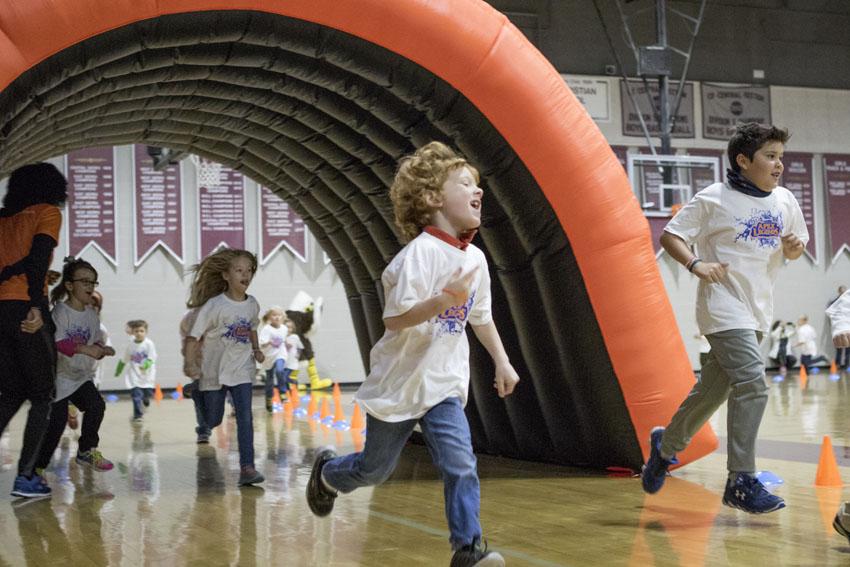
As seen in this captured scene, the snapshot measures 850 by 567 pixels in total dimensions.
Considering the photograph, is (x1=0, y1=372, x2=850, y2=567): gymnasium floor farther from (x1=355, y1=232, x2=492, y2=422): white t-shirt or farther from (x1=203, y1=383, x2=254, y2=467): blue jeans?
(x1=355, y1=232, x2=492, y2=422): white t-shirt

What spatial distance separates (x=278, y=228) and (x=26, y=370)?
1417 centimetres

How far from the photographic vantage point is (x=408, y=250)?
3.77 metres

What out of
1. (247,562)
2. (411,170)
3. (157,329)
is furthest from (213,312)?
(157,329)

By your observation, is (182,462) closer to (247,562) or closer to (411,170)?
(247,562)

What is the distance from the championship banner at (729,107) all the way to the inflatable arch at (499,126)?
16321mm

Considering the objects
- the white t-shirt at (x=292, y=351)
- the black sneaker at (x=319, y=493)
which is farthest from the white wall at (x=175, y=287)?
the black sneaker at (x=319, y=493)

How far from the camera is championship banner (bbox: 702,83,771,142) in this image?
22328 millimetres

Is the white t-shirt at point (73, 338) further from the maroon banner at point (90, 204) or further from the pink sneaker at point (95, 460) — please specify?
the maroon banner at point (90, 204)

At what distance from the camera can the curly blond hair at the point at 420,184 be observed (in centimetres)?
389

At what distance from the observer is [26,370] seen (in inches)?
237

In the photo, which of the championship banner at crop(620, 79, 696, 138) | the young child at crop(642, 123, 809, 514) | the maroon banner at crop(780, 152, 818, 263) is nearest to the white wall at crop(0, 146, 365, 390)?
the championship banner at crop(620, 79, 696, 138)

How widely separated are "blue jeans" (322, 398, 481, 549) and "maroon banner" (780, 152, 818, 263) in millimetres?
20882

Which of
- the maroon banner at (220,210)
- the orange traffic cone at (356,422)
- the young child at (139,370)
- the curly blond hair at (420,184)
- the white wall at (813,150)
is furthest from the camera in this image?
the white wall at (813,150)

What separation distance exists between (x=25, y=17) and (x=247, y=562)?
2801mm
